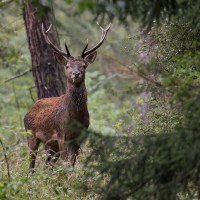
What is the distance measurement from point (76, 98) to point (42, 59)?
2285 millimetres

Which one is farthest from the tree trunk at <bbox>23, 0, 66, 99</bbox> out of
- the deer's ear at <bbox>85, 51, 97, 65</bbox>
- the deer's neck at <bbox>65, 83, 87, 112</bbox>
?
the deer's neck at <bbox>65, 83, 87, 112</bbox>

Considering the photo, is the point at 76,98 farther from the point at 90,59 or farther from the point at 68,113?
the point at 90,59

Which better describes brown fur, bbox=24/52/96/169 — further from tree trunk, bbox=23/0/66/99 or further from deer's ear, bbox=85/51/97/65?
tree trunk, bbox=23/0/66/99

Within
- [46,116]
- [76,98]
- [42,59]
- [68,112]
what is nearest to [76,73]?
[76,98]

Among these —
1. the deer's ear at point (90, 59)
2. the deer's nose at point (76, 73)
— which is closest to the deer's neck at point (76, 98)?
the deer's nose at point (76, 73)

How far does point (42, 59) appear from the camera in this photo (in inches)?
326

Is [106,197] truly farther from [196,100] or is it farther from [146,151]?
[196,100]

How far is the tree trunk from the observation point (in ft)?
27.1

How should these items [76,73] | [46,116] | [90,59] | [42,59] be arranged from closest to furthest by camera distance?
[76,73] < [46,116] < [90,59] < [42,59]

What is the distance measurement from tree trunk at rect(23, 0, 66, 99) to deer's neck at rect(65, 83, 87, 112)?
1.70 meters

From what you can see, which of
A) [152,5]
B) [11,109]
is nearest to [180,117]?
[152,5]

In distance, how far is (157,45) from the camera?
216 inches

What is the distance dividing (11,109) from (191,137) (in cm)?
1402

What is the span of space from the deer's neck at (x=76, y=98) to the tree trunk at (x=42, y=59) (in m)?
1.70
